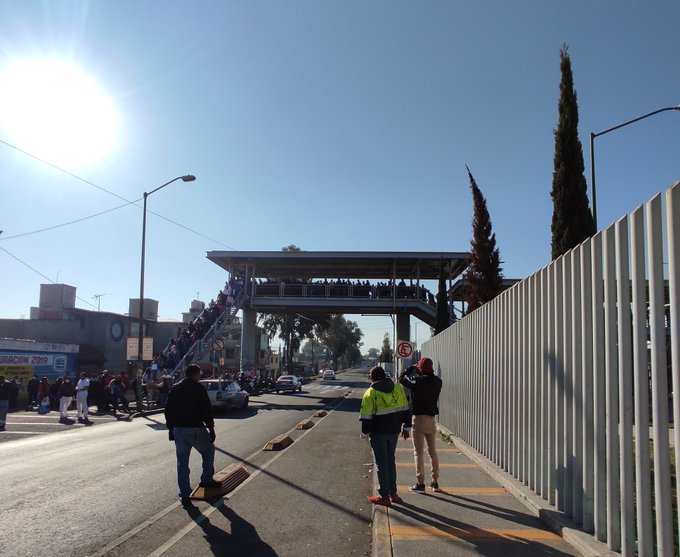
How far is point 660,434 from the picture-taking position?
3.95 meters

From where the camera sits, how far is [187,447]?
7352 millimetres

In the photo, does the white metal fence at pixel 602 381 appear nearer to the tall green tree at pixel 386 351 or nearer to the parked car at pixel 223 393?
the parked car at pixel 223 393

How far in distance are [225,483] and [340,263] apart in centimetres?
3053

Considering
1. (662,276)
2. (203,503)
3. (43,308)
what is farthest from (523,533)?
→ (43,308)

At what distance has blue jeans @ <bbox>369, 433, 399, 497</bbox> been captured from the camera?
6664 mm

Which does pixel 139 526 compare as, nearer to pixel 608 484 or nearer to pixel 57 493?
pixel 57 493

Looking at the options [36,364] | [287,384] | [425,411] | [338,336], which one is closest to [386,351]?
[338,336]

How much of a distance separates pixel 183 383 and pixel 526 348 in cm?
456

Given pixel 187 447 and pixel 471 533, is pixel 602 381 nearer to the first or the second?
pixel 471 533

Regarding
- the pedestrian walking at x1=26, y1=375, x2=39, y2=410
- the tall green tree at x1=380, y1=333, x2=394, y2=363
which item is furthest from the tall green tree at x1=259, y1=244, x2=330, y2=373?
the pedestrian walking at x1=26, y1=375, x2=39, y2=410

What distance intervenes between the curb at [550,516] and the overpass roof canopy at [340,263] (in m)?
24.3

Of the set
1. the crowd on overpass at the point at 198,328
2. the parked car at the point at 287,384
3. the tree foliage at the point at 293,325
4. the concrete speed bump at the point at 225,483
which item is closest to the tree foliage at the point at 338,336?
the tree foliage at the point at 293,325

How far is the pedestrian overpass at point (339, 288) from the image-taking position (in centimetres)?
3550

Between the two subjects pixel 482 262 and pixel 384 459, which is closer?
pixel 384 459
